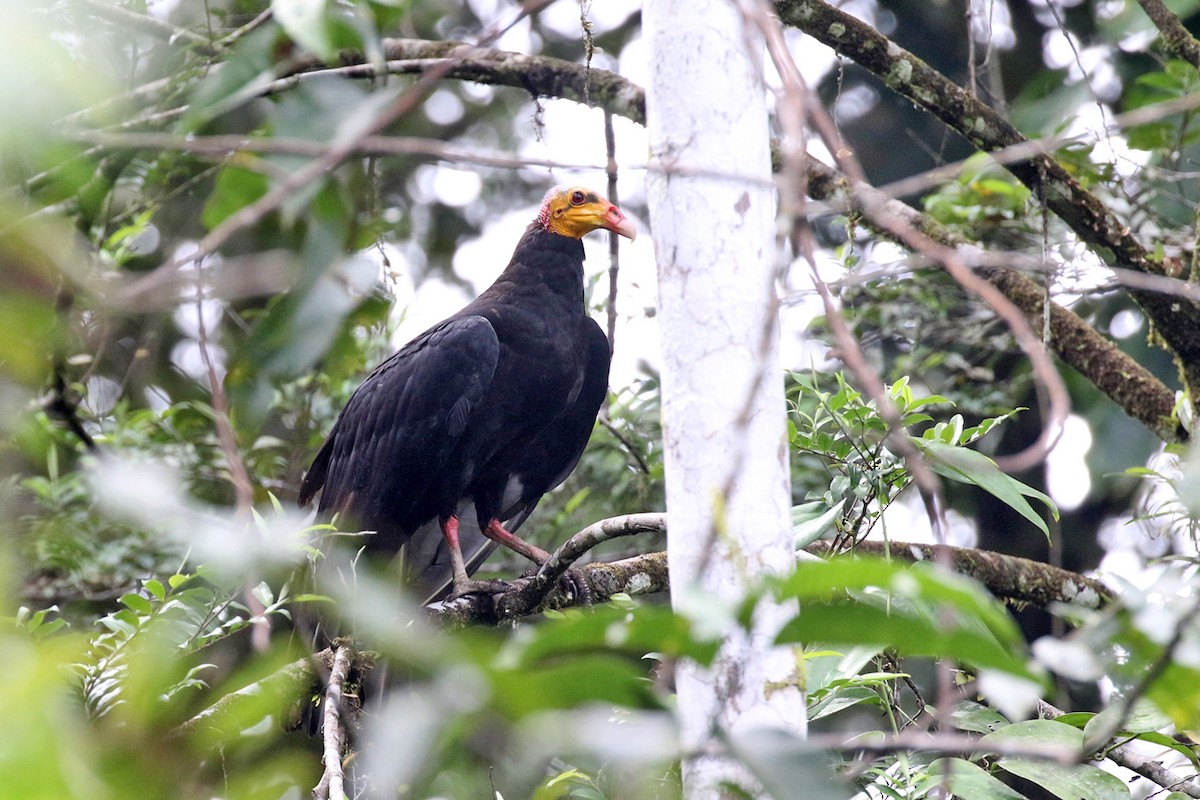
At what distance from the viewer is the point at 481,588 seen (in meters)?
3.00

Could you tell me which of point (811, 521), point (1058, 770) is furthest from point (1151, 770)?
point (811, 521)

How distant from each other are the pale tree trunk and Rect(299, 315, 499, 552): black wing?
180 centimetres

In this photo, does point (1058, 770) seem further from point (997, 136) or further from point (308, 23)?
point (308, 23)

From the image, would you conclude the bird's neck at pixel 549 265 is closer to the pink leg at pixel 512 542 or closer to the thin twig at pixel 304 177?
the pink leg at pixel 512 542

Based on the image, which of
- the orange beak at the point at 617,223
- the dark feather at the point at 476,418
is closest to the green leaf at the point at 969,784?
the dark feather at the point at 476,418

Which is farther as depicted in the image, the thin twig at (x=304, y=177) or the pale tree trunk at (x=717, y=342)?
the pale tree trunk at (x=717, y=342)

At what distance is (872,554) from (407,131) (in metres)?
3.10

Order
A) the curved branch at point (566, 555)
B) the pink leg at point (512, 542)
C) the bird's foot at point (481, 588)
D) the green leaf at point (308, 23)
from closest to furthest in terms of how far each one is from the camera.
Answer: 1. the green leaf at point (308, 23)
2. the curved branch at point (566, 555)
3. the bird's foot at point (481, 588)
4. the pink leg at point (512, 542)

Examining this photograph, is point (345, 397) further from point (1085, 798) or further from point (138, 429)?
point (1085, 798)

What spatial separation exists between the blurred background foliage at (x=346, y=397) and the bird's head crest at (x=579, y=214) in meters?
0.32

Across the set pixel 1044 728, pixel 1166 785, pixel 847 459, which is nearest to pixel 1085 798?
pixel 1044 728

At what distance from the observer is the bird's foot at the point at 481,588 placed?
2.97 metres

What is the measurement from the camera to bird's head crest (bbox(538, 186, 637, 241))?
355cm

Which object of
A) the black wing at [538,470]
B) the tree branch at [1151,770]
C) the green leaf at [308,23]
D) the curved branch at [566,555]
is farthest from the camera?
the black wing at [538,470]
